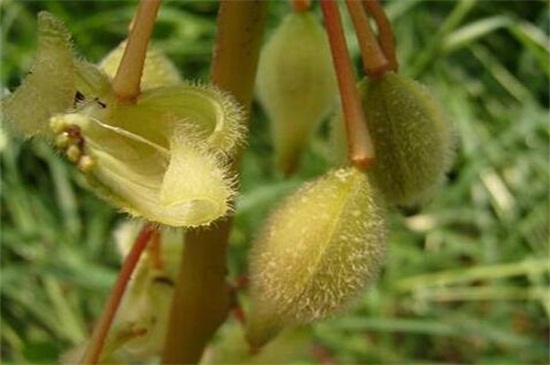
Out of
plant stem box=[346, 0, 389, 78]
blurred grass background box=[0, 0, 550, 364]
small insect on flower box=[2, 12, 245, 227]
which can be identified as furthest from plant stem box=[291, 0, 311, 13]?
blurred grass background box=[0, 0, 550, 364]

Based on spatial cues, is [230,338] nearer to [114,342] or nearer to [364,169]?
[114,342]

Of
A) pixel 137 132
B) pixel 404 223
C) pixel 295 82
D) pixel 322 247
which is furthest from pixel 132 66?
pixel 404 223

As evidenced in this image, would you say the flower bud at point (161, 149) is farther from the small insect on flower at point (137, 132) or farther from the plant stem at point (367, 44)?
the plant stem at point (367, 44)

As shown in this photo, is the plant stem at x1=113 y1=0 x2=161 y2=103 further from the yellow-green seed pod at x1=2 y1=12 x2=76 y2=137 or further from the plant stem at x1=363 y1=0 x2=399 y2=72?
the plant stem at x1=363 y1=0 x2=399 y2=72

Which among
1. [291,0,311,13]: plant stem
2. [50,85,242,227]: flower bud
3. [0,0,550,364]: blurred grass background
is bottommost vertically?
Answer: [0,0,550,364]: blurred grass background

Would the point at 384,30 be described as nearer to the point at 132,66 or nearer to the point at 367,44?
the point at 367,44

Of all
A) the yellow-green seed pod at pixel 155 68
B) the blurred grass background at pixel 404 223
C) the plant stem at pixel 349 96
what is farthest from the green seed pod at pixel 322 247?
the blurred grass background at pixel 404 223
